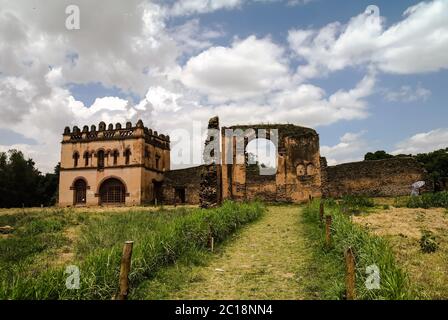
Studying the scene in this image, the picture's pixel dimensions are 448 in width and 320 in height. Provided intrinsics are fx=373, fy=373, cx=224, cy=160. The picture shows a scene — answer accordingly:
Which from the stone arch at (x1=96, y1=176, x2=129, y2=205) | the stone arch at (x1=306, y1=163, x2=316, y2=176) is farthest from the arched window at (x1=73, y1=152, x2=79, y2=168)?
the stone arch at (x1=306, y1=163, x2=316, y2=176)

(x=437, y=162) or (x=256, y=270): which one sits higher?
(x=437, y=162)

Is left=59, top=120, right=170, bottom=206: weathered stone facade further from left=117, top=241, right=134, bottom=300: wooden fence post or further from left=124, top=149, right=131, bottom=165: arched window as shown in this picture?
left=117, top=241, right=134, bottom=300: wooden fence post

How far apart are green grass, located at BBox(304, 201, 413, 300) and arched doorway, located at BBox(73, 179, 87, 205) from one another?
26.0 m

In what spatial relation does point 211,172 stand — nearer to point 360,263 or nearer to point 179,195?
point 360,263

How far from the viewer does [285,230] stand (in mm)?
11453

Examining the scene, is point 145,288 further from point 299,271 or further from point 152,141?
point 152,141

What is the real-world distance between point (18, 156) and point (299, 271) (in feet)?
135

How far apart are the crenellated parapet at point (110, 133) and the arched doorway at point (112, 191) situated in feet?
11.9

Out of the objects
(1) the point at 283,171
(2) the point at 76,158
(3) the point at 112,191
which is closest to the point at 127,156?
(3) the point at 112,191

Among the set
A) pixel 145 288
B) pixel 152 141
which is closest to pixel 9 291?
pixel 145 288

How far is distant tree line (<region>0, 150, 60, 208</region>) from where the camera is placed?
3672cm

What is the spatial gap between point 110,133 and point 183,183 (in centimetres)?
755

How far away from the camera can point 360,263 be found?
18.8 ft

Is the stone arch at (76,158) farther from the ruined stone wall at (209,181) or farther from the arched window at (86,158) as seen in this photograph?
the ruined stone wall at (209,181)
